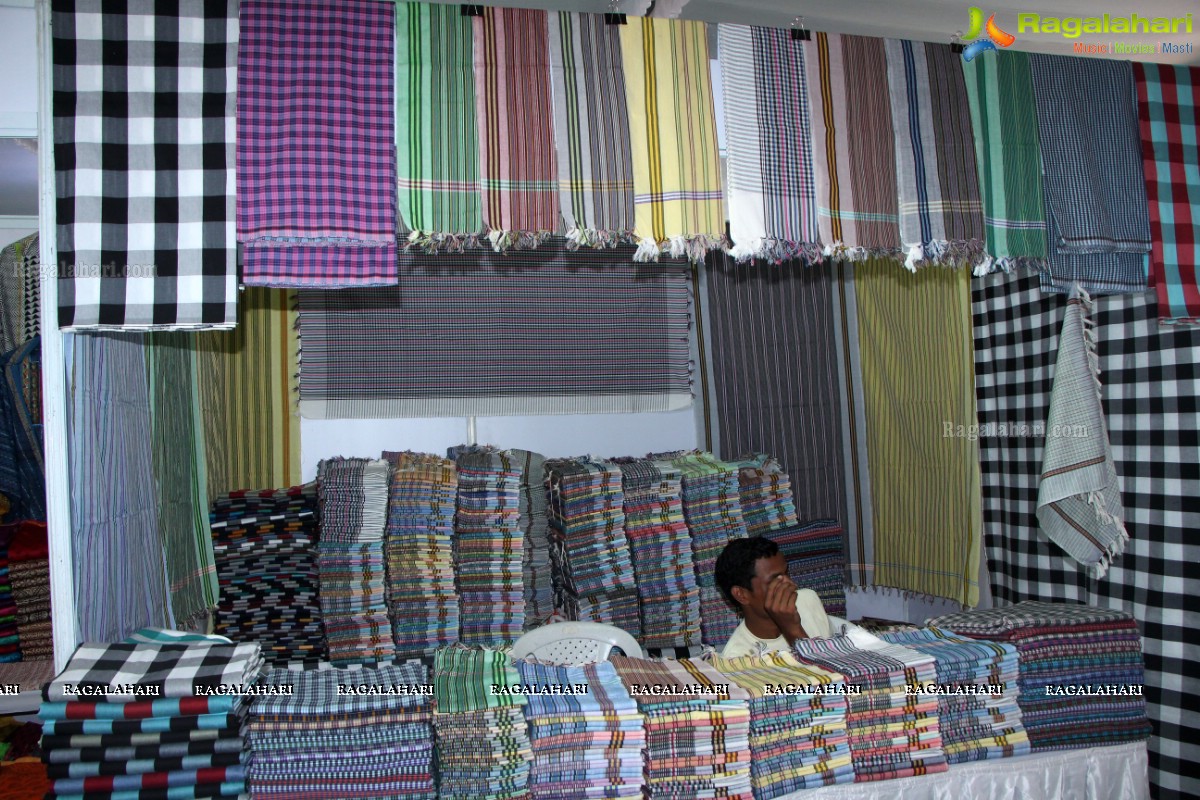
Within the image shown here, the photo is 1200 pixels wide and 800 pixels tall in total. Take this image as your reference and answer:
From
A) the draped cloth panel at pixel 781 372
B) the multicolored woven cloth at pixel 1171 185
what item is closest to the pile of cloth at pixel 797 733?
the multicolored woven cloth at pixel 1171 185

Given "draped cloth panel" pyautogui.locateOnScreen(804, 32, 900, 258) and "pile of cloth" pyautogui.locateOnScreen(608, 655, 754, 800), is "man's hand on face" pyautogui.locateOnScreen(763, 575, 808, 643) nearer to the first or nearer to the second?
"pile of cloth" pyautogui.locateOnScreen(608, 655, 754, 800)

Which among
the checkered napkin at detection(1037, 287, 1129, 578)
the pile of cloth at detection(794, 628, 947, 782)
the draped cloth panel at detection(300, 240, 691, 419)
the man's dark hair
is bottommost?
the pile of cloth at detection(794, 628, 947, 782)

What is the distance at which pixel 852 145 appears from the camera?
10.1 feet

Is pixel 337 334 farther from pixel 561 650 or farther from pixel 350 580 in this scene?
pixel 561 650

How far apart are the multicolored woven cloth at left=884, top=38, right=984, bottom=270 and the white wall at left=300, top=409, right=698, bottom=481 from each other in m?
2.86

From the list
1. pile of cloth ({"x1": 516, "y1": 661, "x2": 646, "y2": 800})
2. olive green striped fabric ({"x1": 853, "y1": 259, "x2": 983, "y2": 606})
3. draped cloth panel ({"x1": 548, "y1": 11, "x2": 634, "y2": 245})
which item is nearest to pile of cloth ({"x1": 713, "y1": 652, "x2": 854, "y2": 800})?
pile of cloth ({"x1": 516, "y1": 661, "x2": 646, "y2": 800})

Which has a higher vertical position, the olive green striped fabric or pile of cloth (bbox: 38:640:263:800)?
the olive green striped fabric

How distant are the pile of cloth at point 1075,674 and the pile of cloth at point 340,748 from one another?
1722 mm

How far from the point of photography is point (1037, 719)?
277cm

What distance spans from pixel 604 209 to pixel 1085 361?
2065 mm

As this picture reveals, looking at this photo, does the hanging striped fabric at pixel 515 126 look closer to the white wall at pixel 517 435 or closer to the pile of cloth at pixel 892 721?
the pile of cloth at pixel 892 721

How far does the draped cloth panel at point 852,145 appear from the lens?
3041 mm

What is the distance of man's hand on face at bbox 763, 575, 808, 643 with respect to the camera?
3.17m

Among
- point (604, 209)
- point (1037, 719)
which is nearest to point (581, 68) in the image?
point (604, 209)
